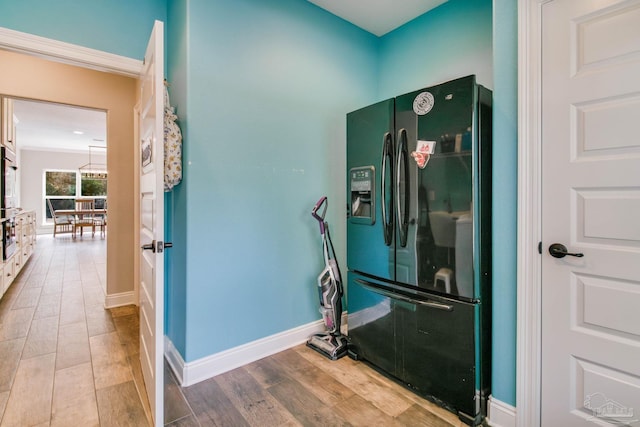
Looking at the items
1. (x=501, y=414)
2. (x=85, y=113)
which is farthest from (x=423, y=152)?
(x=85, y=113)

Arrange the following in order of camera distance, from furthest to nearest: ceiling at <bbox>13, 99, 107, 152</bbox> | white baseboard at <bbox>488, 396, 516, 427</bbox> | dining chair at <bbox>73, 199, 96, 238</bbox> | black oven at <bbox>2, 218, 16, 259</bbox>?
dining chair at <bbox>73, 199, 96, 238</bbox> < ceiling at <bbox>13, 99, 107, 152</bbox> < black oven at <bbox>2, 218, 16, 259</bbox> < white baseboard at <bbox>488, 396, 516, 427</bbox>

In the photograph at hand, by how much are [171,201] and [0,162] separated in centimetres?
280

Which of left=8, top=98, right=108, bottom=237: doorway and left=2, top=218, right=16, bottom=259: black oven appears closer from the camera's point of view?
left=2, top=218, right=16, bottom=259: black oven

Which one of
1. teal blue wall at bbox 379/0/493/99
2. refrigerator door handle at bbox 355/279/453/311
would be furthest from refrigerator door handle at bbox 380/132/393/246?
teal blue wall at bbox 379/0/493/99

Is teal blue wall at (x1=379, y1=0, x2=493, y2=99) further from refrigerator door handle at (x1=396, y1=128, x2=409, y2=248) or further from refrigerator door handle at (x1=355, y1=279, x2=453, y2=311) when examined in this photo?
refrigerator door handle at (x1=355, y1=279, x2=453, y2=311)

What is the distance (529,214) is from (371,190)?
950 millimetres

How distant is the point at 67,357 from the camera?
2328 mm

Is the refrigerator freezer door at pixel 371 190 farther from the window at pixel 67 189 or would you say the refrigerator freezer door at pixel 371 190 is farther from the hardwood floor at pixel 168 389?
the window at pixel 67 189

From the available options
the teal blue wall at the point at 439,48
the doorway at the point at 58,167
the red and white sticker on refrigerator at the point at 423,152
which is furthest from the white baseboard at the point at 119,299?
the doorway at the point at 58,167

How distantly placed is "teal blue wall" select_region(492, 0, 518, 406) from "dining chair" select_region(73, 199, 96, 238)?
10181 mm

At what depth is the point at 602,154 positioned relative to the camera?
130 centimetres

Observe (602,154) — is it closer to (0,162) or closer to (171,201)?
(171,201)

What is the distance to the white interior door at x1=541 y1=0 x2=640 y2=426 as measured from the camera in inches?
49.1

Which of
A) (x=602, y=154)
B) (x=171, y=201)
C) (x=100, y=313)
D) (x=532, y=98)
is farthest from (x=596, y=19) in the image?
(x=100, y=313)
